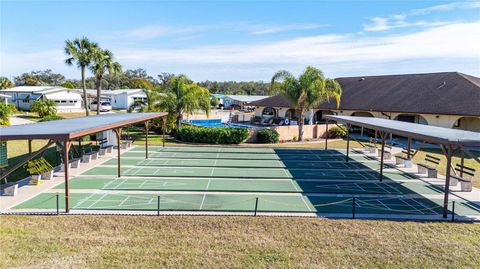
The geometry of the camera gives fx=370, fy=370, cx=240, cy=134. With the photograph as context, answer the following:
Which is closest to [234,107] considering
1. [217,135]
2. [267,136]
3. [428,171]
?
[267,136]

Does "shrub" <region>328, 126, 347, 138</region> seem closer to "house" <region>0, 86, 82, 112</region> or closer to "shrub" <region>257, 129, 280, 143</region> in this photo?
"shrub" <region>257, 129, 280, 143</region>

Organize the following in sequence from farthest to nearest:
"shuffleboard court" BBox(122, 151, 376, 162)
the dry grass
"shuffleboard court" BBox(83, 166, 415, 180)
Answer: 1. "shuffleboard court" BBox(122, 151, 376, 162)
2. "shuffleboard court" BBox(83, 166, 415, 180)
3. the dry grass

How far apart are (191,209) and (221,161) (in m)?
9.12

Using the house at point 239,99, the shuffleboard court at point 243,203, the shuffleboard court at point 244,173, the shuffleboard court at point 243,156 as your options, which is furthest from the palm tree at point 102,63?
the house at point 239,99

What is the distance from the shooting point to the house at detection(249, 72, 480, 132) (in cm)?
2875

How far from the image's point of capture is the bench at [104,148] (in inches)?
841

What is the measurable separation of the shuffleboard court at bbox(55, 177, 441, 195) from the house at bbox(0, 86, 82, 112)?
42376mm

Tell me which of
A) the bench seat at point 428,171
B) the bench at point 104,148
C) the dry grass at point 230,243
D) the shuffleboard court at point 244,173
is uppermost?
the bench at point 104,148

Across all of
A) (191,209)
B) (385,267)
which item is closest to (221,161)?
(191,209)

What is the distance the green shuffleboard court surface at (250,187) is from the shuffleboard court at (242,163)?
52 millimetres

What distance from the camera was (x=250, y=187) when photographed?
1493 cm

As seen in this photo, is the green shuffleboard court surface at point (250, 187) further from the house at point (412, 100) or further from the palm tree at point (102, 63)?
the palm tree at point (102, 63)

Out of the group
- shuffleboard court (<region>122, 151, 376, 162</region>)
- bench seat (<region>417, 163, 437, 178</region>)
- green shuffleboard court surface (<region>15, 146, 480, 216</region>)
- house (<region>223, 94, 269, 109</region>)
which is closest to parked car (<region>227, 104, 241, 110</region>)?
house (<region>223, 94, 269, 109</region>)

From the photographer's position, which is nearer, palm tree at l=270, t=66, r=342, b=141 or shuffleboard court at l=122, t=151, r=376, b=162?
shuffleboard court at l=122, t=151, r=376, b=162
